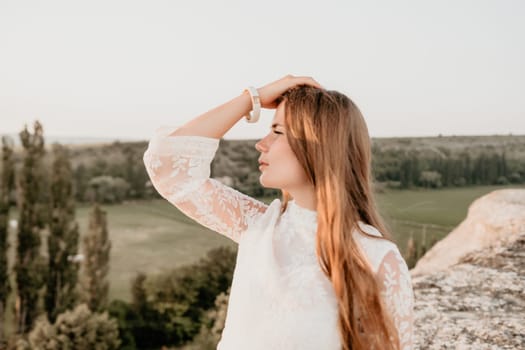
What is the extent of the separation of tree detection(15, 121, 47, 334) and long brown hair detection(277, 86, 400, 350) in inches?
904

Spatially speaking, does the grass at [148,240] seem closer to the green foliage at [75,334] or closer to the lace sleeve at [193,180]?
the green foliage at [75,334]

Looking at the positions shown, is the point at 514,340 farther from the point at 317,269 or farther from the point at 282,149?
the point at 282,149

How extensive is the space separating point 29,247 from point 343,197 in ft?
76.6

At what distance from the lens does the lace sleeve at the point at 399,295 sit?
1190 millimetres

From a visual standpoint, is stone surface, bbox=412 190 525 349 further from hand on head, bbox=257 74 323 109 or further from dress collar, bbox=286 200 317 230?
hand on head, bbox=257 74 323 109

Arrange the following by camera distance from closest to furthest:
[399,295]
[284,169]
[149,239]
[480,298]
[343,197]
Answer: [399,295] → [343,197] → [284,169] → [480,298] → [149,239]

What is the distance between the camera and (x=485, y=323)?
148 cm

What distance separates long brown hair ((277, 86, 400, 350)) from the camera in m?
1.22

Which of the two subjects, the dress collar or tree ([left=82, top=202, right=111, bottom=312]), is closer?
the dress collar

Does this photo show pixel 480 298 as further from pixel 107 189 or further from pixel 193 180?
pixel 107 189

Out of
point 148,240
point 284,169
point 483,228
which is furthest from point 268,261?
point 148,240

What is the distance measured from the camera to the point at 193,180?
5.26 feet

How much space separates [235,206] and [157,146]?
32 cm

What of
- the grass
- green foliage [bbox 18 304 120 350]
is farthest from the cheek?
the grass
